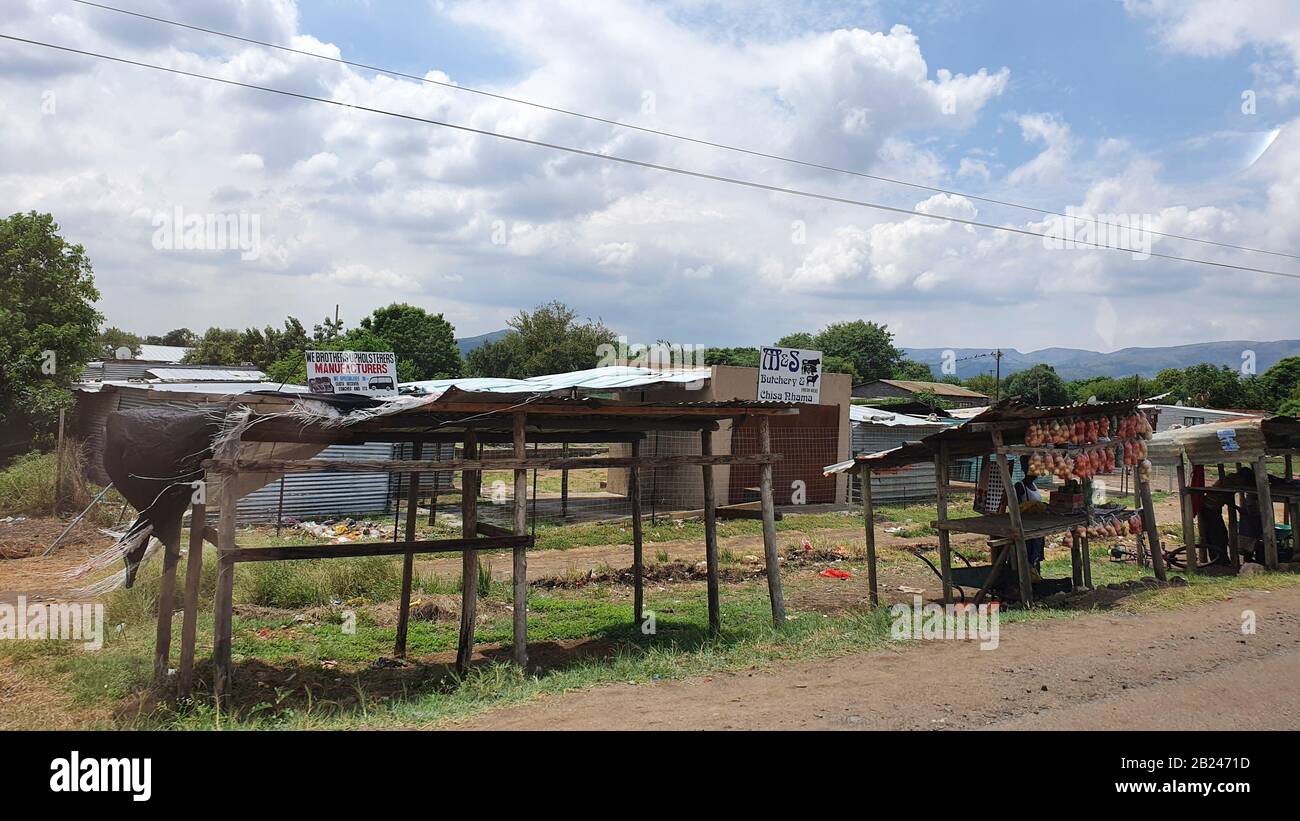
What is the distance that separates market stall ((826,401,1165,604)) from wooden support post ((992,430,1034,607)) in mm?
12

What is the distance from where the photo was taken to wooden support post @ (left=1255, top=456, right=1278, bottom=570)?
1297 cm

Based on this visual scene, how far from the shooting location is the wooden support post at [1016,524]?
33.1ft

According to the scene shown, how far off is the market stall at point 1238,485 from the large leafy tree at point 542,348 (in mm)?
41083

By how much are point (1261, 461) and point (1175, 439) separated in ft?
3.89

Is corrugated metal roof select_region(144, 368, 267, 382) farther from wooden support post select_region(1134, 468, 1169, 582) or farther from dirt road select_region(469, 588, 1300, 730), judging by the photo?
wooden support post select_region(1134, 468, 1169, 582)

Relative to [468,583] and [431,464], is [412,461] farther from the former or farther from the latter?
[468,583]

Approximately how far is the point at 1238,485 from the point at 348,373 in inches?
680

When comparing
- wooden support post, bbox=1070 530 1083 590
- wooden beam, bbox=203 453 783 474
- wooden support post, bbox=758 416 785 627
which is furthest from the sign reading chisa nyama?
wooden support post, bbox=1070 530 1083 590

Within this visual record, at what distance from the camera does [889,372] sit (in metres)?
72.9

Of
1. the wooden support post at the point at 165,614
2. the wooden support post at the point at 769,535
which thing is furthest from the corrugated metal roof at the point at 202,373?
the wooden support post at the point at 769,535

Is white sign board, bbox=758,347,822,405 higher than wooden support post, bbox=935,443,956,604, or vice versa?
white sign board, bbox=758,347,822,405

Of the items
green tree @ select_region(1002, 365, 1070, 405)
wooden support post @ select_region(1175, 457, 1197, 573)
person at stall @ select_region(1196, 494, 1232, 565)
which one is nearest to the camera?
wooden support post @ select_region(1175, 457, 1197, 573)

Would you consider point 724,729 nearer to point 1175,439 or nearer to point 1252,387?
point 1175,439
